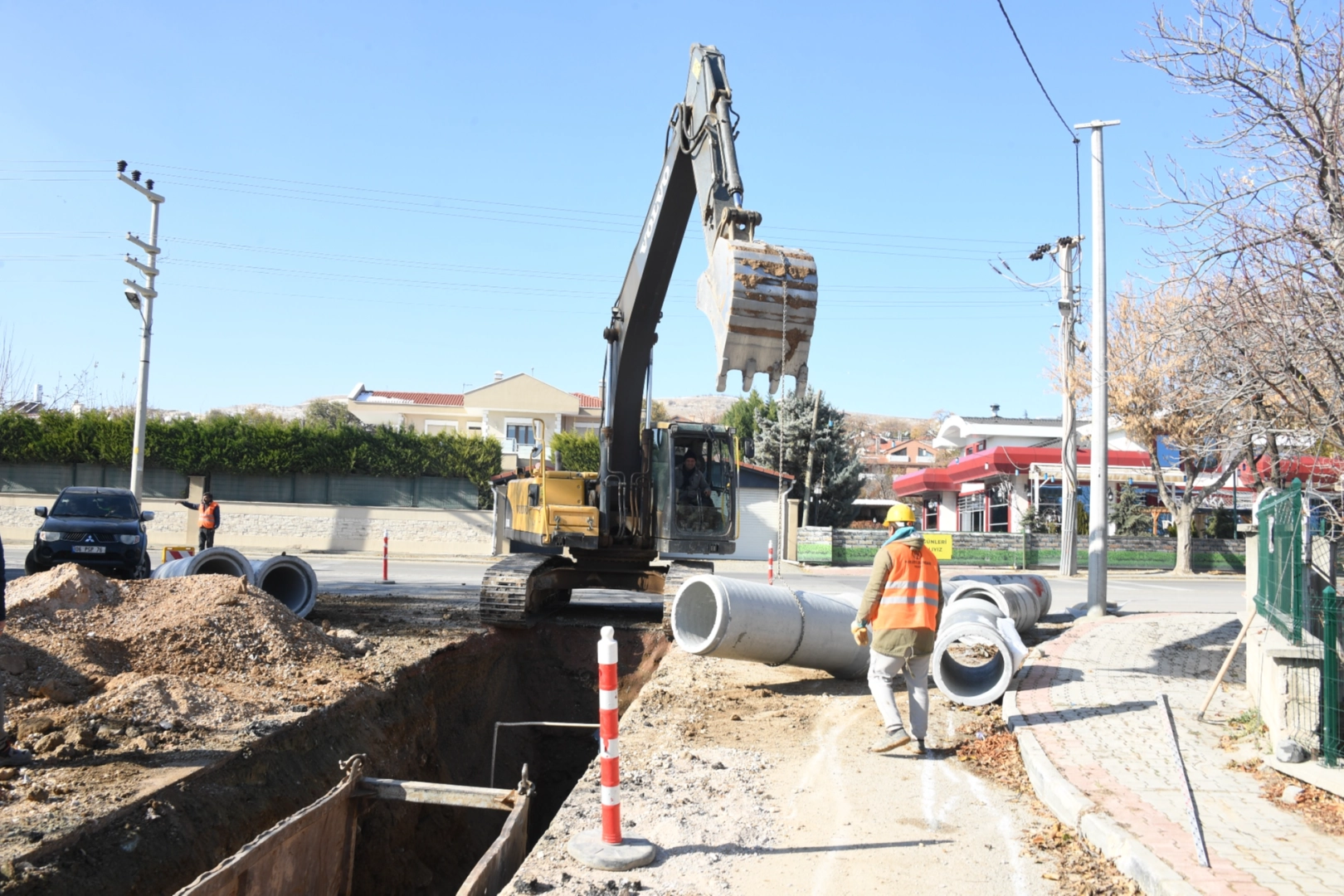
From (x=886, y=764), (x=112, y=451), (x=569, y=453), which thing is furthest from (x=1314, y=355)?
(x=112, y=451)

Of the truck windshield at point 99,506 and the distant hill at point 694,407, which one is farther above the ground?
the distant hill at point 694,407

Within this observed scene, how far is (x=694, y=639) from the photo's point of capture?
8.73m

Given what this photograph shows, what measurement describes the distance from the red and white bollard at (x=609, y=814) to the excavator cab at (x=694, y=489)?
249 inches

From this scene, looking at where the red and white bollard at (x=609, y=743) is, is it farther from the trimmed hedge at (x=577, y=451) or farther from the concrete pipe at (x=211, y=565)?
the trimmed hedge at (x=577, y=451)

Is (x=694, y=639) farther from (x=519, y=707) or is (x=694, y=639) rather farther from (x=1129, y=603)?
(x=1129, y=603)

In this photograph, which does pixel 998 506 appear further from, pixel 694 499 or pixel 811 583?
pixel 694 499

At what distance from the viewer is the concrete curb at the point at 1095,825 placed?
4059 mm

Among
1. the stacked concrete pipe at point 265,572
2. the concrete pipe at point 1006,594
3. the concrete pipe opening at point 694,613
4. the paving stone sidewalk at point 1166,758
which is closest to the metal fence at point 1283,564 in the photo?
the paving stone sidewalk at point 1166,758

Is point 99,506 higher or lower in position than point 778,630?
higher

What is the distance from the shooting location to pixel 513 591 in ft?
37.7

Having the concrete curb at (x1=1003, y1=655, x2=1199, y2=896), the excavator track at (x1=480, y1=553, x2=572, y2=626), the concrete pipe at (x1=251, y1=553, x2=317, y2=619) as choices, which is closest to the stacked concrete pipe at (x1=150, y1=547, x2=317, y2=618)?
the concrete pipe at (x1=251, y1=553, x2=317, y2=619)

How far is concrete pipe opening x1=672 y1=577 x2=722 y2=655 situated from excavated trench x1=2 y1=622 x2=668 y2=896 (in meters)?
2.35

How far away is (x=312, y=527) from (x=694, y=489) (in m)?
25.9

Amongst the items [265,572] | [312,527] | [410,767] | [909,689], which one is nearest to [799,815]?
[909,689]
